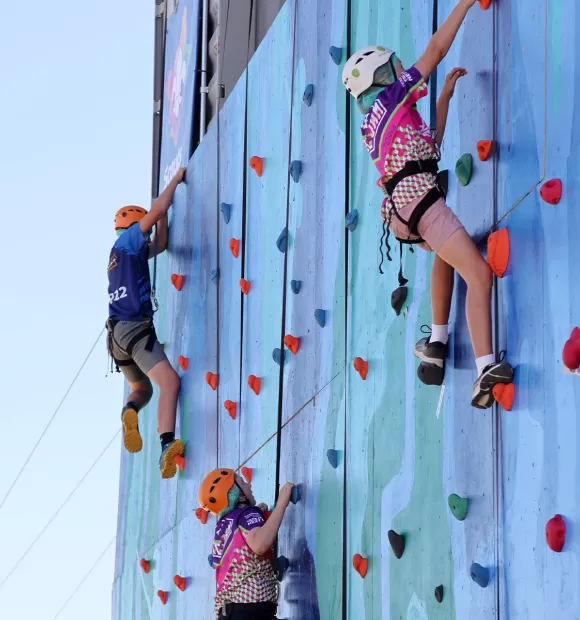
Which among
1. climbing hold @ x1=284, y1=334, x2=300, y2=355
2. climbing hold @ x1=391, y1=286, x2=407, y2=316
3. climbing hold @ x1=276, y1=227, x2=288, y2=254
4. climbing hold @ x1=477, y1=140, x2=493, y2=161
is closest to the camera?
climbing hold @ x1=477, y1=140, x2=493, y2=161

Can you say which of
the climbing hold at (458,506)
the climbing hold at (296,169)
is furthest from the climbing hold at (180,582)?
the climbing hold at (458,506)

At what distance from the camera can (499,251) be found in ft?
13.1

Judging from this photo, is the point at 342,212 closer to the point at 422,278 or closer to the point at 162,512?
the point at 422,278

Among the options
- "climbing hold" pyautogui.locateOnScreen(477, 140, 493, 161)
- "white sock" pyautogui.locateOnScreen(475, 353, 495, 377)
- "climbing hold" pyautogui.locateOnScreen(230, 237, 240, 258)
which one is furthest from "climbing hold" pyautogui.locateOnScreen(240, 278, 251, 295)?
"white sock" pyautogui.locateOnScreen(475, 353, 495, 377)

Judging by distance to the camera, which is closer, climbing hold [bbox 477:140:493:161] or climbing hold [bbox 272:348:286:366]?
climbing hold [bbox 477:140:493:161]

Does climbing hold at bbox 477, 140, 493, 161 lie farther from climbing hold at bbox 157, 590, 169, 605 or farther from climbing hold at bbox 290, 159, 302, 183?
climbing hold at bbox 157, 590, 169, 605

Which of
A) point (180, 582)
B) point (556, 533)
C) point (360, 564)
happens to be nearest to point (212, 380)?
point (180, 582)

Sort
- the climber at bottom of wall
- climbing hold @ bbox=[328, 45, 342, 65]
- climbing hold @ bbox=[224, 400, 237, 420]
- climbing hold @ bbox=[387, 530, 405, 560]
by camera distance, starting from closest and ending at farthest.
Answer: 1. climbing hold @ bbox=[387, 530, 405, 560]
2. the climber at bottom of wall
3. climbing hold @ bbox=[328, 45, 342, 65]
4. climbing hold @ bbox=[224, 400, 237, 420]

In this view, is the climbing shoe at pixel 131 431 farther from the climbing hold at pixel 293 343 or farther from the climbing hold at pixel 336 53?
the climbing hold at pixel 336 53

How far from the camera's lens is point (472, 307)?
13.0 feet

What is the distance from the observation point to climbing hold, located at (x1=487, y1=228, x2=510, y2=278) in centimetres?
395

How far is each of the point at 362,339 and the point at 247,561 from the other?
3.93ft

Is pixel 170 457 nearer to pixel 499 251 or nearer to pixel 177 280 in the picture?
pixel 177 280

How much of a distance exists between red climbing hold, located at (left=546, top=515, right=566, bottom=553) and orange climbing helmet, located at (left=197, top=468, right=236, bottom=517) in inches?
102
